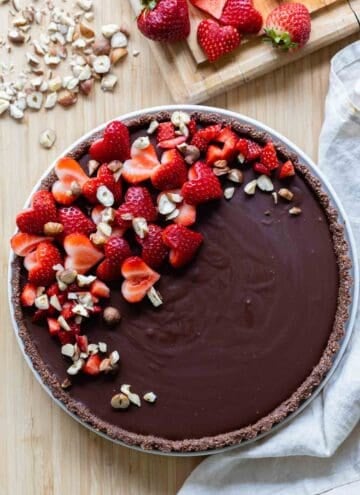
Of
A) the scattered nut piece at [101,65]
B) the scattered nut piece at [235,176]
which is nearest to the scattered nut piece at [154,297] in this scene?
the scattered nut piece at [235,176]

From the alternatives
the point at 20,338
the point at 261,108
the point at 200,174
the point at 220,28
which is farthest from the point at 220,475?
the point at 220,28

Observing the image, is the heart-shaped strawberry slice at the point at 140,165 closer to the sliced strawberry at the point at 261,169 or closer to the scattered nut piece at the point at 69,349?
the sliced strawberry at the point at 261,169

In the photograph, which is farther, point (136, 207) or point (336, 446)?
point (336, 446)

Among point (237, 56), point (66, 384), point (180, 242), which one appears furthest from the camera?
point (237, 56)

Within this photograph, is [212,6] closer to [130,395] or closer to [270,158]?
[270,158]

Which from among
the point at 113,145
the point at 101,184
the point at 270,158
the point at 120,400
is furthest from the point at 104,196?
the point at 120,400

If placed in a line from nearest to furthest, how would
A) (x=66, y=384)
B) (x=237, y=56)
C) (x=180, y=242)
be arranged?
(x=180, y=242) → (x=66, y=384) → (x=237, y=56)

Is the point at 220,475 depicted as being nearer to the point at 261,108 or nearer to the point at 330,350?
the point at 330,350
